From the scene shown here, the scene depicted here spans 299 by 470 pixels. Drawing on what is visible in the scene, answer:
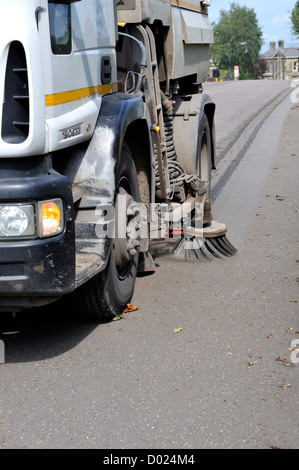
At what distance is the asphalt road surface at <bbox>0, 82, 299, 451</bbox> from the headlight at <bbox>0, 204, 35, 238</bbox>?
839mm

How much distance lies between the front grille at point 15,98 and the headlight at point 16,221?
322mm

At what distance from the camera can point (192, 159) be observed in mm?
6770

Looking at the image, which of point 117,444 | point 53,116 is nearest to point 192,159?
point 53,116

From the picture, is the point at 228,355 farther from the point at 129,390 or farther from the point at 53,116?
the point at 53,116

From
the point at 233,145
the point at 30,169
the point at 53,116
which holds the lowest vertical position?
the point at 233,145

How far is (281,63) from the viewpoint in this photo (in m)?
146

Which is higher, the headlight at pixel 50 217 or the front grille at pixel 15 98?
the front grille at pixel 15 98

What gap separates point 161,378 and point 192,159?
3.29 m

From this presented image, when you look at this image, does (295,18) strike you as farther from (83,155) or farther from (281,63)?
(83,155)

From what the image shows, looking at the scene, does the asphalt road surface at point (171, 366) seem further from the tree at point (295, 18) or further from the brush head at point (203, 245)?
the tree at point (295, 18)

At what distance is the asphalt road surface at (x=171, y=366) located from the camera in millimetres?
3287

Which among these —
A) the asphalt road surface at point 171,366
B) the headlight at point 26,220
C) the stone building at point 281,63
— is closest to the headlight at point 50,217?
the headlight at point 26,220

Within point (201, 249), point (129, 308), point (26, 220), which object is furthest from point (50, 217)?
point (201, 249)

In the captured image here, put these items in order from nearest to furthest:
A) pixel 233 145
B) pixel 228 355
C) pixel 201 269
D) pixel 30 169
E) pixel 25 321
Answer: pixel 30 169
pixel 228 355
pixel 25 321
pixel 201 269
pixel 233 145
